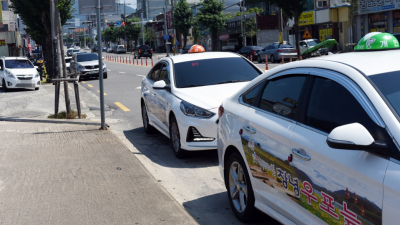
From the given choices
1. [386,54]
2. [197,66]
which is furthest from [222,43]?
[386,54]

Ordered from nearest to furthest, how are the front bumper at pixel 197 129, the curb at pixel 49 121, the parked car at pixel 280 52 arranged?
the front bumper at pixel 197 129
the curb at pixel 49 121
the parked car at pixel 280 52

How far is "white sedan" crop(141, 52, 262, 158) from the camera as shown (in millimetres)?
7543

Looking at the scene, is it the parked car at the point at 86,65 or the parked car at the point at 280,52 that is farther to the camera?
the parked car at the point at 280,52

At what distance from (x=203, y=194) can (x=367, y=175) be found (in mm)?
3372

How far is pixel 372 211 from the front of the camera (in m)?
3.01

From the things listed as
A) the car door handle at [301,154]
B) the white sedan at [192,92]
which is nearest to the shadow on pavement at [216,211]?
the car door handle at [301,154]

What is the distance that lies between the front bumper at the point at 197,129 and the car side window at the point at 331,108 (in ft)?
11.6

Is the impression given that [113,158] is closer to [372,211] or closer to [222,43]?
[372,211]

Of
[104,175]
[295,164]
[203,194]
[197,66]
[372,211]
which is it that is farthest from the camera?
[197,66]

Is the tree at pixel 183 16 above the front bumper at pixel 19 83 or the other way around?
above

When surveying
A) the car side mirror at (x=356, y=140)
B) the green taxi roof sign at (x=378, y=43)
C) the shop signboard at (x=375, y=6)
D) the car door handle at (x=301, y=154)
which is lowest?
the car door handle at (x=301, y=154)

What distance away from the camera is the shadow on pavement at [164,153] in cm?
784

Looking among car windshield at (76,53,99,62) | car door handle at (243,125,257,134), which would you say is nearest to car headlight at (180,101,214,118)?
car door handle at (243,125,257,134)

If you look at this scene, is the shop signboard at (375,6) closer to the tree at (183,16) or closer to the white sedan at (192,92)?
the white sedan at (192,92)
